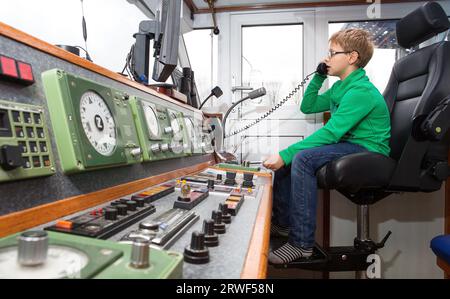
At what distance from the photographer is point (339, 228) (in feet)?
7.45

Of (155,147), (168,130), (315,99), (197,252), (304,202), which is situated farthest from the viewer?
(315,99)

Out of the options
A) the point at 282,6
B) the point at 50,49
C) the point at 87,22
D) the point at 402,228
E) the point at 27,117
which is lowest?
the point at 402,228

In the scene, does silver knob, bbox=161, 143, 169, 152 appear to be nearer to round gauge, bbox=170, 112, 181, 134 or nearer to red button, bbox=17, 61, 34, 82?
round gauge, bbox=170, 112, 181, 134

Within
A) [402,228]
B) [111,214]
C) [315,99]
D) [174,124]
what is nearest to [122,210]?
[111,214]

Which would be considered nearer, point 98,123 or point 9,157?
point 9,157

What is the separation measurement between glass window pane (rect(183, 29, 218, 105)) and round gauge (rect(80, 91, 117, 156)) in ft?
6.77

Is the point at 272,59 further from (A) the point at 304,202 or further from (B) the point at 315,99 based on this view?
(A) the point at 304,202

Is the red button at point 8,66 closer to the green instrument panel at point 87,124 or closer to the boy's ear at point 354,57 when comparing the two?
the green instrument panel at point 87,124

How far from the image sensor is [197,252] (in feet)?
1.21

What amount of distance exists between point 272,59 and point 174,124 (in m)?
1.72

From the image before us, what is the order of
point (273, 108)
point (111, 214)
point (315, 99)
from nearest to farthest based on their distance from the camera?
point (111, 214), point (315, 99), point (273, 108)

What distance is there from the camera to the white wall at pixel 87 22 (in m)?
1.10

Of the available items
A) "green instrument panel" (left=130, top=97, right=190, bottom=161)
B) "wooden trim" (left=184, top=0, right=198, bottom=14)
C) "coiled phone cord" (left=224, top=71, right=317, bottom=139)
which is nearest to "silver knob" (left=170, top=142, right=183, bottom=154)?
"green instrument panel" (left=130, top=97, right=190, bottom=161)

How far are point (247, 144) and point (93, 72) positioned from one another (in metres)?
1.93
